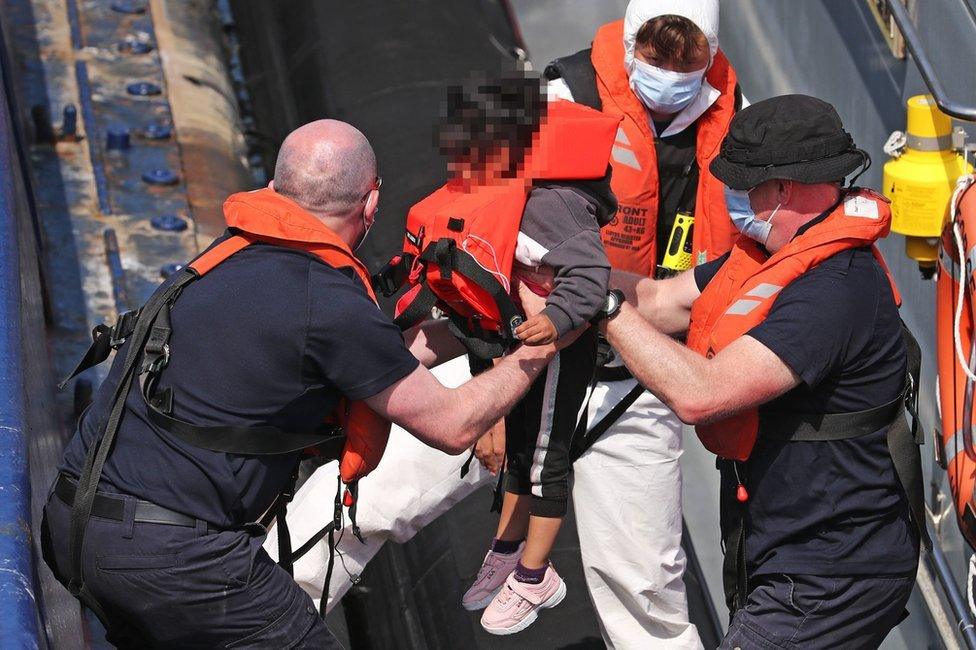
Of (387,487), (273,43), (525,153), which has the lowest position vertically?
(387,487)

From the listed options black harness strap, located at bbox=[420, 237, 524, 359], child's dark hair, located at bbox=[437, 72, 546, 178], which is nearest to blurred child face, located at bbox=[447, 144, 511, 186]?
child's dark hair, located at bbox=[437, 72, 546, 178]

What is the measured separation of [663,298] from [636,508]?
0.57 m

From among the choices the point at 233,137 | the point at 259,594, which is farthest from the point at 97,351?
the point at 233,137

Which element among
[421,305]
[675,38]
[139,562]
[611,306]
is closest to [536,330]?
[611,306]

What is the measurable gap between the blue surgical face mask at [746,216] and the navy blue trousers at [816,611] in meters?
0.77

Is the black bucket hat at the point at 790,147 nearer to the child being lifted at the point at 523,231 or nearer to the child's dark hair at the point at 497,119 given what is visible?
the child being lifted at the point at 523,231

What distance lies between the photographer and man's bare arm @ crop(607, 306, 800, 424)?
9.08 feet

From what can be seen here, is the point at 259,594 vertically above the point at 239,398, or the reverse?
the point at 239,398

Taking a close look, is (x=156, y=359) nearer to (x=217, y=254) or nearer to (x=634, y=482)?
(x=217, y=254)

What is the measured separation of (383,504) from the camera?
362 cm

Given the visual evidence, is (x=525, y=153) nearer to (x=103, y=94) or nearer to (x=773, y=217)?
(x=773, y=217)

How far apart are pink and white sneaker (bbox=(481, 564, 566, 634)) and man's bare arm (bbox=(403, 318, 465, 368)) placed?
0.61 metres

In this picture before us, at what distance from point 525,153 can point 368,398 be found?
0.69 m

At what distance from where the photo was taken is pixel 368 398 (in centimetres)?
282
